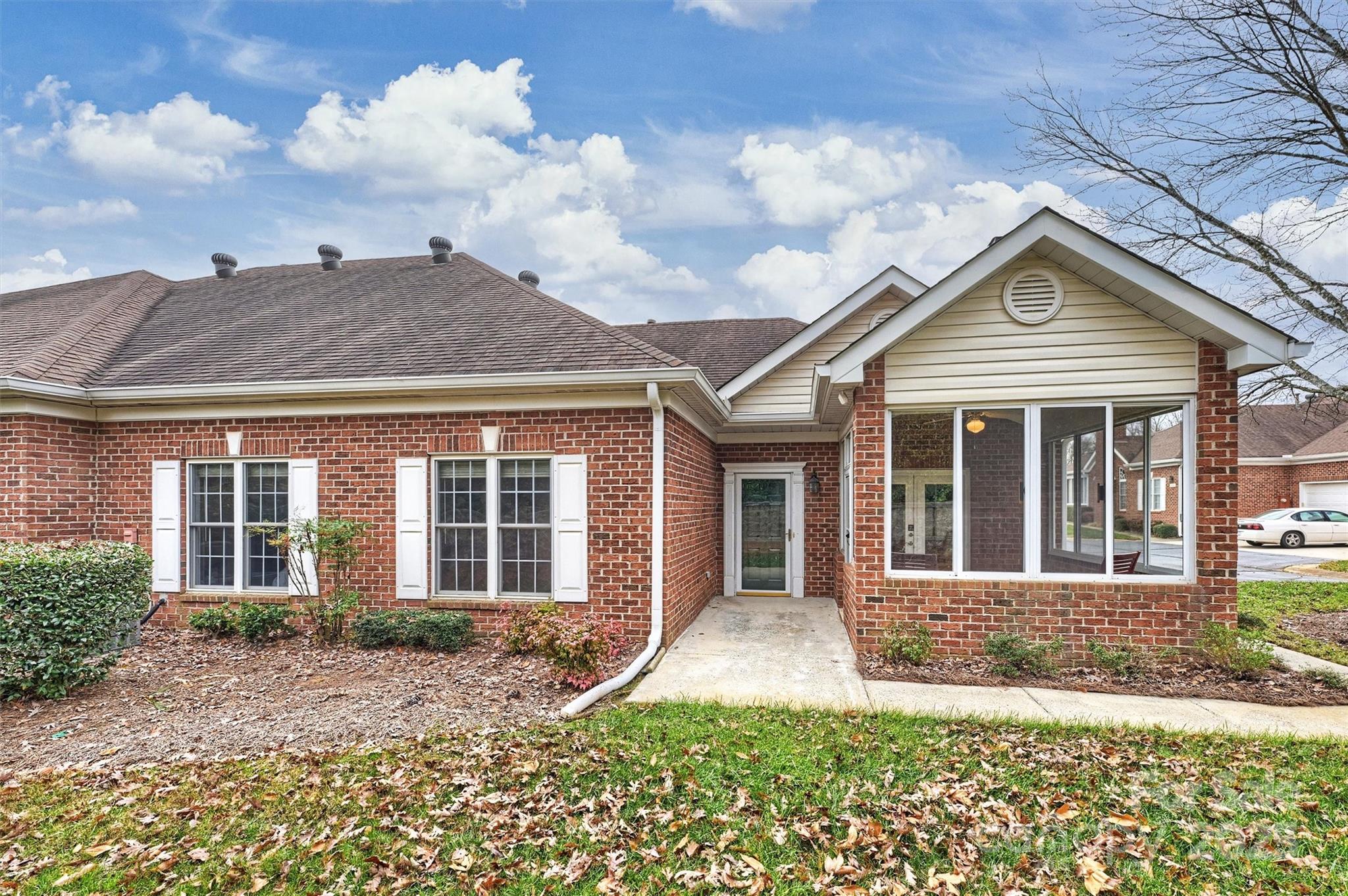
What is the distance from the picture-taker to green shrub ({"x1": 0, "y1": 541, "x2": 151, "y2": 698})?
17.2ft

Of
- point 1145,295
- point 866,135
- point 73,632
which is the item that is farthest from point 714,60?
point 73,632

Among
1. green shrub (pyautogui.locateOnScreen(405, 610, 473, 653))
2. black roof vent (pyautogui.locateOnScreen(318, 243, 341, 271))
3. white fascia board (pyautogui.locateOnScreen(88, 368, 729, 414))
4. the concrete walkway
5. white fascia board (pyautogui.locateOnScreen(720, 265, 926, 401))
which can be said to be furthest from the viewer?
black roof vent (pyautogui.locateOnScreen(318, 243, 341, 271))

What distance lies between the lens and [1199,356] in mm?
6285

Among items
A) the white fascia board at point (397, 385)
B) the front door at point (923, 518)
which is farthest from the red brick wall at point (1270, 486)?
the white fascia board at point (397, 385)

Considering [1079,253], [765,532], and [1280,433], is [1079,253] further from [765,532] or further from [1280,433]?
[1280,433]

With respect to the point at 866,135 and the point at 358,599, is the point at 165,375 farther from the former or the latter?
the point at 866,135

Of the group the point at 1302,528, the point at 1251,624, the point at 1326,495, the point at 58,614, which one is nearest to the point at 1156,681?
the point at 1251,624

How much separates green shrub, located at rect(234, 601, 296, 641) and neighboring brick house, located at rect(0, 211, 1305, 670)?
528 mm

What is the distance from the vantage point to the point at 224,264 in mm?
12359

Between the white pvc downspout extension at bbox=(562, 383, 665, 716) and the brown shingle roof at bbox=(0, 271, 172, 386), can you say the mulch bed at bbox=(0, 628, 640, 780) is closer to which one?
the white pvc downspout extension at bbox=(562, 383, 665, 716)

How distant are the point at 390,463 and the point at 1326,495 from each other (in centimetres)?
3392

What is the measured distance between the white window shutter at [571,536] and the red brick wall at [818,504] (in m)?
4.18

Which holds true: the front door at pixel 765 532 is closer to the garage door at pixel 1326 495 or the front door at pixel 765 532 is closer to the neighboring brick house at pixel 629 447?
the neighboring brick house at pixel 629 447

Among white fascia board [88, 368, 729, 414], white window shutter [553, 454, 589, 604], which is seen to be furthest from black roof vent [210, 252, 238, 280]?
white window shutter [553, 454, 589, 604]
